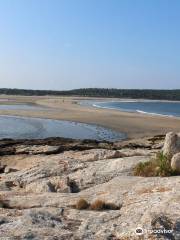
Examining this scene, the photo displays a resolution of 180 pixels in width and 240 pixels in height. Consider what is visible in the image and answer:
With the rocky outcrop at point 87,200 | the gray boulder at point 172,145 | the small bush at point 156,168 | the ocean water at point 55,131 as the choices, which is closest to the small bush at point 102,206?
the rocky outcrop at point 87,200

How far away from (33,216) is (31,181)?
17.9 ft

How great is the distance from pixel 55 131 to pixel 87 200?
29771mm

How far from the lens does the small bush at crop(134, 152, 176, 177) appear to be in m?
12.9

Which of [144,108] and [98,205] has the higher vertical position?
[98,205]

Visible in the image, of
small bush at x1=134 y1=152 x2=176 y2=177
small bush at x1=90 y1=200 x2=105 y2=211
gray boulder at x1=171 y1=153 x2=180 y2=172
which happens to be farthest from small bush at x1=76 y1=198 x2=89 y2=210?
gray boulder at x1=171 y1=153 x2=180 y2=172

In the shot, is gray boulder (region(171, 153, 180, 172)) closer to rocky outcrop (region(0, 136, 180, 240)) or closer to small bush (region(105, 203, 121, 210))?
rocky outcrop (region(0, 136, 180, 240))

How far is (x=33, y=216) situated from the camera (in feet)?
32.8

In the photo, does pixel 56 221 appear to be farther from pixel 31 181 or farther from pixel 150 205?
pixel 31 181

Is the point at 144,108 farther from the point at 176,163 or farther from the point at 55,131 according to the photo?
the point at 176,163

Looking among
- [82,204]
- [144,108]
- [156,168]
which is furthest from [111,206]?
[144,108]

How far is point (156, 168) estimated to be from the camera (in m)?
13.1

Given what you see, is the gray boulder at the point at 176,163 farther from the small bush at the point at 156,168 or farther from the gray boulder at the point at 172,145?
the gray boulder at the point at 172,145

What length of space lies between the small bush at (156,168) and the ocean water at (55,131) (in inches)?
848

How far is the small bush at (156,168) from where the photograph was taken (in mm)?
12941
